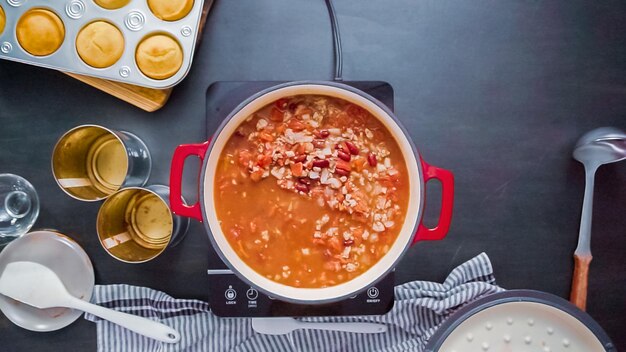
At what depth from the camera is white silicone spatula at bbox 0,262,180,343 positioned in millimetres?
1465

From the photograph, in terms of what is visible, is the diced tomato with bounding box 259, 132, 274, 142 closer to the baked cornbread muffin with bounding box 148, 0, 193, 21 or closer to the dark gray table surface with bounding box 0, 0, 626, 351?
the dark gray table surface with bounding box 0, 0, 626, 351

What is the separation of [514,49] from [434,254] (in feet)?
1.76

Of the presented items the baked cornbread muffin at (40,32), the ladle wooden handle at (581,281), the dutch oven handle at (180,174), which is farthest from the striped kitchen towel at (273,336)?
the baked cornbread muffin at (40,32)

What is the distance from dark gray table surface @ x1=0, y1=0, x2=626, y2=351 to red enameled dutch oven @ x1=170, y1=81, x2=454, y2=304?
0.76 ft

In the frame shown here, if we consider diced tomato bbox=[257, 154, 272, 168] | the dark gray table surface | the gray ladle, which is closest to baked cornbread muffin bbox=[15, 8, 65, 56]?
the dark gray table surface

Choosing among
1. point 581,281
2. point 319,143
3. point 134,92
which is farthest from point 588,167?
point 134,92

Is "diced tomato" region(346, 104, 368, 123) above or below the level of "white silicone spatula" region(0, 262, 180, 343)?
above

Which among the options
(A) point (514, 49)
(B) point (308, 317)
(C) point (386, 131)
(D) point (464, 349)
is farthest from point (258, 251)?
(A) point (514, 49)

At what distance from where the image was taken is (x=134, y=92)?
4.88ft

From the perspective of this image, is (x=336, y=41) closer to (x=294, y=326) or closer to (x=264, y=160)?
(x=264, y=160)

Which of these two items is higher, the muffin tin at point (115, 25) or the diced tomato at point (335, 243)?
the muffin tin at point (115, 25)

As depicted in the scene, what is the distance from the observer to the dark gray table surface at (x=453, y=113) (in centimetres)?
153

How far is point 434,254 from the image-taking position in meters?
1.55

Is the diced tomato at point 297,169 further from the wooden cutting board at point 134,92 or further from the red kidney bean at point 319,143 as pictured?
the wooden cutting board at point 134,92
